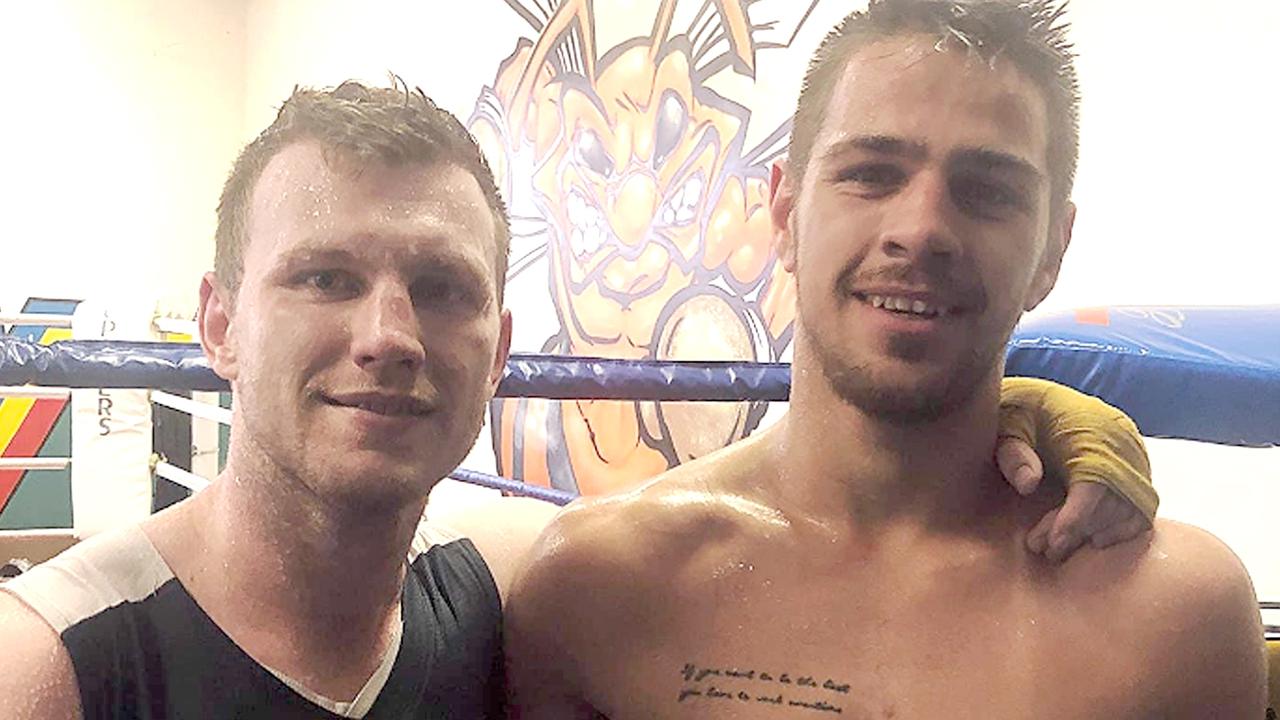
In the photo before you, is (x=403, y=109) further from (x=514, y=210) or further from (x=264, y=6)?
(x=264, y=6)

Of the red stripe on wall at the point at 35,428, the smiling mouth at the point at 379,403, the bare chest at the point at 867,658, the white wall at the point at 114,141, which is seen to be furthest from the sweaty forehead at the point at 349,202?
the white wall at the point at 114,141

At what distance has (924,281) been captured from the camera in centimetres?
88

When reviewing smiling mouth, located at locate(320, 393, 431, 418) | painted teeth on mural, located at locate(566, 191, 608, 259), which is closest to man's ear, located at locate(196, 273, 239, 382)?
smiling mouth, located at locate(320, 393, 431, 418)

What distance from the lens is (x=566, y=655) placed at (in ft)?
3.28

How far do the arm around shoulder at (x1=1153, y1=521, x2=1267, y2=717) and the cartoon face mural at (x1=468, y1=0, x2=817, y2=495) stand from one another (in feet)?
4.88

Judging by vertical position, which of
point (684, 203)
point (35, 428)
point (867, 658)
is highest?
point (684, 203)

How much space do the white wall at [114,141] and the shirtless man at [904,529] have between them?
397 cm

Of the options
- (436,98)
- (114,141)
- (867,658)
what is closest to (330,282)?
(867,658)

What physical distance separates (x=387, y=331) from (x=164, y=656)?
0.88 ft

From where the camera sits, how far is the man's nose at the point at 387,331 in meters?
0.82

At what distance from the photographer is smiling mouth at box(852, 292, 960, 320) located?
89 centimetres

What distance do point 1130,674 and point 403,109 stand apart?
71cm

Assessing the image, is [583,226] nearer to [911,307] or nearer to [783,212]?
[783,212]

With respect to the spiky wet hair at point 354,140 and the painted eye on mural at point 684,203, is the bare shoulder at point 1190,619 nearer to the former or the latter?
the spiky wet hair at point 354,140
